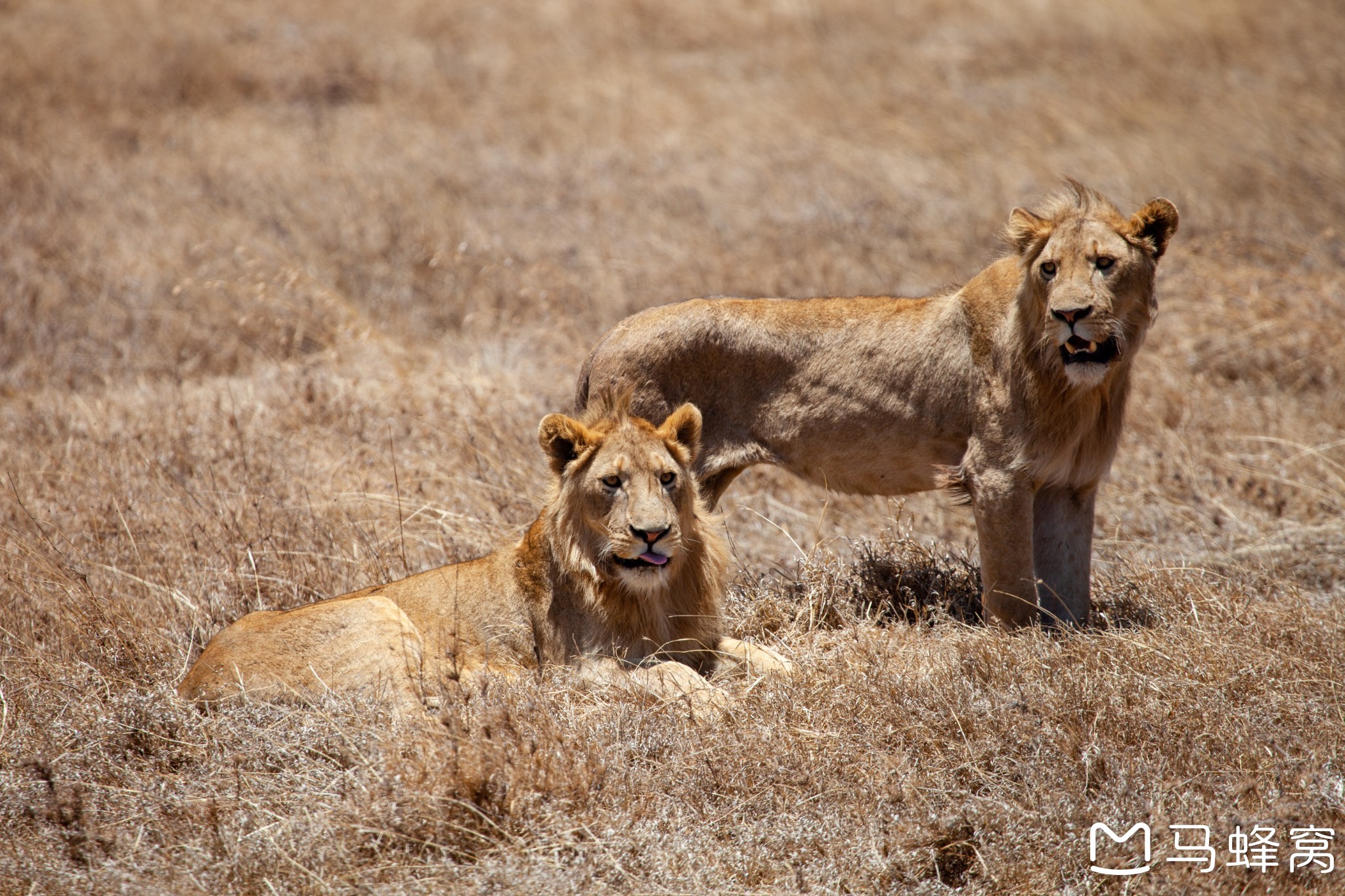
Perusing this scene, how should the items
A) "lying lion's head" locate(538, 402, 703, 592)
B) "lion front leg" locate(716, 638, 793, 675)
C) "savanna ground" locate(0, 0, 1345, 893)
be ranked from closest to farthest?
"savanna ground" locate(0, 0, 1345, 893)
"lying lion's head" locate(538, 402, 703, 592)
"lion front leg" locate(716, 638, 793, 675)

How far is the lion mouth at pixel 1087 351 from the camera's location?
5.12 meters

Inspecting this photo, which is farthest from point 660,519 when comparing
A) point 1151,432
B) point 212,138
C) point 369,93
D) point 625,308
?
point 369,93

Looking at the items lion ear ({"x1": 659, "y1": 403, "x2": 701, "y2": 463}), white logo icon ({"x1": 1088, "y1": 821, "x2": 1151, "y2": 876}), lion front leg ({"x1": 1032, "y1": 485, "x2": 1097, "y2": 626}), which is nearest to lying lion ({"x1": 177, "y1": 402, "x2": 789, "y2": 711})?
lion ear ({"x1": 659, "y1": 403, "x2": 701, "y2": 463})

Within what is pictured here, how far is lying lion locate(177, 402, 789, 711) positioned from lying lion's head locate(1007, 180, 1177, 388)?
1677 millimetres

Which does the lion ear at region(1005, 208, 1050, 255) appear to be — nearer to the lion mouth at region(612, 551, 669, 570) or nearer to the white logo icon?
the lion mouth at region(612, 551, 669, 570)

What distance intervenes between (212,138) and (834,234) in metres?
7.71

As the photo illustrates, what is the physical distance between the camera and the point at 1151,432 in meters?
8.35

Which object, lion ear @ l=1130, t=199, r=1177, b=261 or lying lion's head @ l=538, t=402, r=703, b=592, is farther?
lion ear @ l=1130, t=199, r=1177, b=261

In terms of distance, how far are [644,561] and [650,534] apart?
20cm

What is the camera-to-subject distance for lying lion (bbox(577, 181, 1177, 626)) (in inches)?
205

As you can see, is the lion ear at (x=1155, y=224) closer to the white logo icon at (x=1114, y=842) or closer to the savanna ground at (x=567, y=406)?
the savanna ground at (x=567, y=406)

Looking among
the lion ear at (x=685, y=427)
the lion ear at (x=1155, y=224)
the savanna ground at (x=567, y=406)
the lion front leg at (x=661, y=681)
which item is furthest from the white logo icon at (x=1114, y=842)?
the lion ear at (x=1155, y=224)

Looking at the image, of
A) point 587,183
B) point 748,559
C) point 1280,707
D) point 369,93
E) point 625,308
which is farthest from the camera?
point 369,93

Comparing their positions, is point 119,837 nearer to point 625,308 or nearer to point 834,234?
point 625,308
